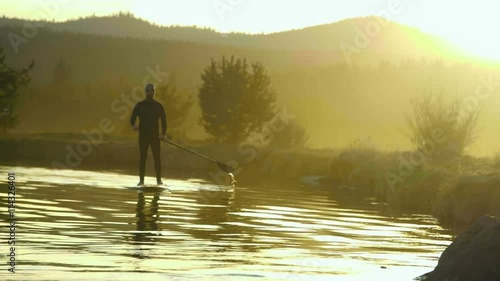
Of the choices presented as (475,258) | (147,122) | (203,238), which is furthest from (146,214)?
(475,258)

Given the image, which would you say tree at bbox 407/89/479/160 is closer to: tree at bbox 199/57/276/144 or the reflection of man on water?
the reflection of man on water

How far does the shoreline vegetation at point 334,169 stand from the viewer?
23.6 m

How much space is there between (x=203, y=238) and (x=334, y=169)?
2808 cm

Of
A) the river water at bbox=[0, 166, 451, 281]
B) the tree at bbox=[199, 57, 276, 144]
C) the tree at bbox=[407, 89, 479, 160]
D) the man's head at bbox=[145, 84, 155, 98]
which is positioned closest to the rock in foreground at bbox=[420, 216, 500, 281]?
the river water at bbox=[0, 166, 451, 281]

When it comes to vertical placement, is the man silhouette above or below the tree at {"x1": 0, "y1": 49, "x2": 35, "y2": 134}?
below

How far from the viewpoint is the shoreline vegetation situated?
23594 mm

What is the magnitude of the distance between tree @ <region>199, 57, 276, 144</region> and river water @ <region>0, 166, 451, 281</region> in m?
39.5

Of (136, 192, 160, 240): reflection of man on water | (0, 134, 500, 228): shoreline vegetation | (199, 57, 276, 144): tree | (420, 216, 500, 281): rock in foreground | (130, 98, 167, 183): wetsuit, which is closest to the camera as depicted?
(420, 216, 500, 281): rock in foreground

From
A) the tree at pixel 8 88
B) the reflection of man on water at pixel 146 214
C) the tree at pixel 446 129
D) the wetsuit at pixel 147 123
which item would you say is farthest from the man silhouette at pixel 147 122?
the tree at pixel 8 88

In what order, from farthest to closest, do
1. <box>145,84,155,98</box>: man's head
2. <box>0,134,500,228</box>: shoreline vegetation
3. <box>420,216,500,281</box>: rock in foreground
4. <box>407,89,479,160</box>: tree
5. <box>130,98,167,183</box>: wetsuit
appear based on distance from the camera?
<box>407,89,479,160</box>: tree < <box>130,98,167,183</box>: wetsuit < <box>145,84,155,98</box>: man's head < <box>0,134,500,228</box>: shoreline vegetation < <box>420,216,500,281</box>: rock in foreground

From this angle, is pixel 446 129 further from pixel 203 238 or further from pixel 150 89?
pixel 203 238

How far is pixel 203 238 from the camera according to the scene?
13445 millimetres

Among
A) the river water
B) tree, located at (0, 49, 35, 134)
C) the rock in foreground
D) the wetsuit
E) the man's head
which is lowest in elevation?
the river water

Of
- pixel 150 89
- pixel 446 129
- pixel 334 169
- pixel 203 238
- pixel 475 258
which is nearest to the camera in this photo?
pixel 475 258
